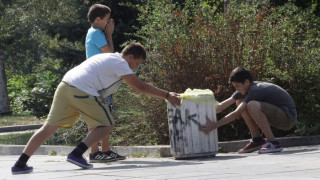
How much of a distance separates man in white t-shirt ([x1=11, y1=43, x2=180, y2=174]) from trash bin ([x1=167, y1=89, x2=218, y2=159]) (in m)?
0.72

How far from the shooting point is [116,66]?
23.5 feet

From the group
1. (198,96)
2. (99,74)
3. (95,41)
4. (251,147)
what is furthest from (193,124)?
(95,41)

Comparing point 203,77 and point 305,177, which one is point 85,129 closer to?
point 203,77

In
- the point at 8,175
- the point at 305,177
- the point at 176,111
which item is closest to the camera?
the point at 305,177

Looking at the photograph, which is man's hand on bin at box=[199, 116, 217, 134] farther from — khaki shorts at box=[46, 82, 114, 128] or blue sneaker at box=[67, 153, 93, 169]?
blue sneaker at box=[67, 153, 93, 169]

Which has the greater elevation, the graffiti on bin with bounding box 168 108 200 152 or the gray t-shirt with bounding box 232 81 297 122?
the gray t-shirt with bounding box 232 81 297 122

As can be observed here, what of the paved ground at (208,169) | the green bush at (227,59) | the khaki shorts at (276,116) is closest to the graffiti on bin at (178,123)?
the paved ground at (208,169)

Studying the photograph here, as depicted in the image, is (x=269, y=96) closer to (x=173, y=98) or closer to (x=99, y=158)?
(x=173, y=98)

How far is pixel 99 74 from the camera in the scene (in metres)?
7.18

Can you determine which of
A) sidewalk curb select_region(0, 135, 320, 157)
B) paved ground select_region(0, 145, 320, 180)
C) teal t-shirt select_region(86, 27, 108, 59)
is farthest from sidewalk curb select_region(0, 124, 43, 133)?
teal t-shirt select_region(86, 27, 108, 59)

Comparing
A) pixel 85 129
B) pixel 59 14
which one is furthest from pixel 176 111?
pixel 59 14

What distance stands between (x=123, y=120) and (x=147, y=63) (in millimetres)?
1053

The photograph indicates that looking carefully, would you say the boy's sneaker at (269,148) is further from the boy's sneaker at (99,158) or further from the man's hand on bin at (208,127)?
the boy's sneaker at (99,158)

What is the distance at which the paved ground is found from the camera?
18.9ft
